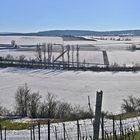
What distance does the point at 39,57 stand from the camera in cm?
7819

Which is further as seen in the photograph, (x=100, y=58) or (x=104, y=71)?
Answer: (x=100, y=58)

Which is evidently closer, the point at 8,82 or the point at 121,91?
the point at 121,91

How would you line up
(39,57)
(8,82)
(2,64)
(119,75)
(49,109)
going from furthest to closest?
(39,57), (2,64), (119,75), (8,82), (49,109)

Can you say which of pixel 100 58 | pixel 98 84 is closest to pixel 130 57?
pixel 100 58

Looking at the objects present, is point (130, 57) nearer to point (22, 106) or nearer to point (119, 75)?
point (119, 75)

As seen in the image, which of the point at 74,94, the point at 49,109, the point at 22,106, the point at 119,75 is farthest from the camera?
the point at 119,75

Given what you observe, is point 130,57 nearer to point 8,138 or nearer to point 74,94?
point 74,94

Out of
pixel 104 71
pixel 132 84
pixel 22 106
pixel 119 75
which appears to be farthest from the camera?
pixel 104 71

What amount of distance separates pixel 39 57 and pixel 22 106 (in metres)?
53.4

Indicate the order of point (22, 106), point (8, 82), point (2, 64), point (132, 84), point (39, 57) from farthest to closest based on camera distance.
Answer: point (39, 57)
point (2, 64)
point (8, 82)
point (132, 84)
point (22, 106)

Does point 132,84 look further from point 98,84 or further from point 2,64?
point 2,64

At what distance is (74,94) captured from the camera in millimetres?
35656

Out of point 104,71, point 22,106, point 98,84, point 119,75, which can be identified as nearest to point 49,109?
point 22,106

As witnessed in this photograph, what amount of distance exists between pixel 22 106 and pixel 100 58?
2208 inches
